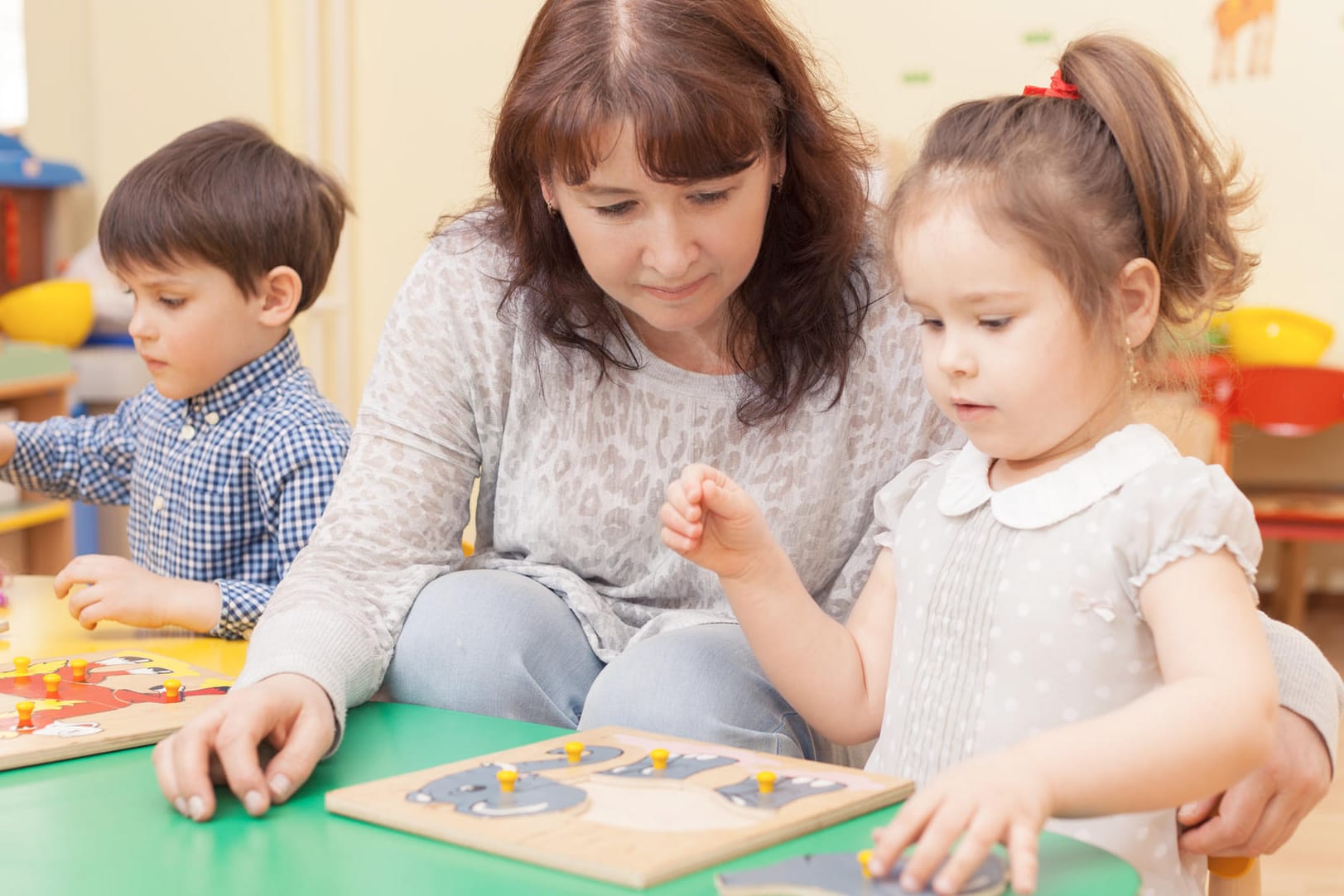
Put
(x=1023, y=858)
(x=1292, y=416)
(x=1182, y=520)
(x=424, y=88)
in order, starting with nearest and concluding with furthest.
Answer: (x=1023, y=858)
(x=1182, y=520)
(x=1292, y=416)
(x=424, y=88)

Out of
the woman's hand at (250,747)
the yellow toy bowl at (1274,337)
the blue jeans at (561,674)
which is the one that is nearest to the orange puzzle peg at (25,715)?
the woman's hand at (250,747)

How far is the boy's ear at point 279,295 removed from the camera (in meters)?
1.72

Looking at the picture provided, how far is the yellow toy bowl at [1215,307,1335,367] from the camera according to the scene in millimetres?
3680

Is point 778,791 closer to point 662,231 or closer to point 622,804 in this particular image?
point 622,804

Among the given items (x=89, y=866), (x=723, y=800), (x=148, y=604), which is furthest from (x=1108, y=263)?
(x=148, y=604)

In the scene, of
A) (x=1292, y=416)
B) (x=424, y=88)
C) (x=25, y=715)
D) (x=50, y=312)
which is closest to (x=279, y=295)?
(x=25, y=715)

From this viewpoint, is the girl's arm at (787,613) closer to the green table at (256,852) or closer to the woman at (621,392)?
the woman at (621,392)

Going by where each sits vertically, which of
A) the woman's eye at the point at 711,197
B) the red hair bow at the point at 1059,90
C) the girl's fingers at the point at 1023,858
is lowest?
the girl's fingers at the point at 1023,858

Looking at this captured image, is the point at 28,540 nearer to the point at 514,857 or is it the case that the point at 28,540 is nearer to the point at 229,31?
the point at 229,31

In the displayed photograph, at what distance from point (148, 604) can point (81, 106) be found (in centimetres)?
278

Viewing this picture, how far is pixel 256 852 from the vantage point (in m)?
0.74

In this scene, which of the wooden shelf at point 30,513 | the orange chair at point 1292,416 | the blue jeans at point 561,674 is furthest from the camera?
the orange chair at point 1292,416

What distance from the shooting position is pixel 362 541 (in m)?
1.17

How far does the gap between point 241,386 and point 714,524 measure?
2.91ft
